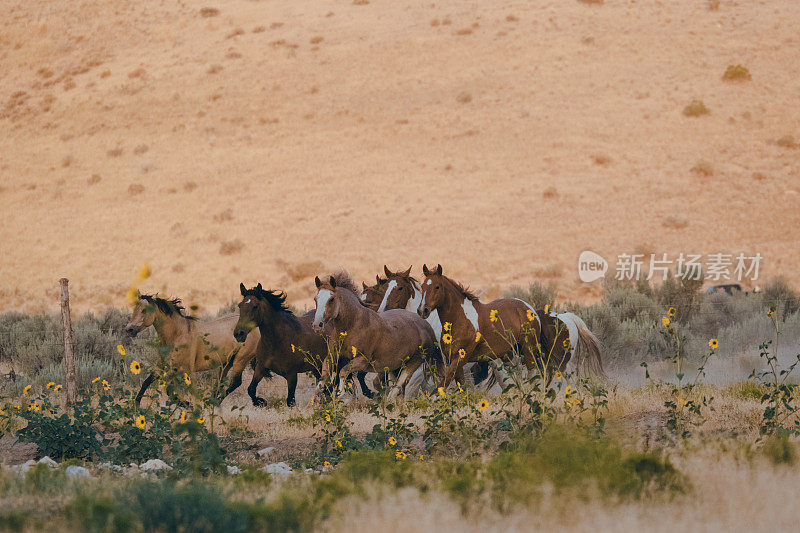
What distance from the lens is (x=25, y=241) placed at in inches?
1820

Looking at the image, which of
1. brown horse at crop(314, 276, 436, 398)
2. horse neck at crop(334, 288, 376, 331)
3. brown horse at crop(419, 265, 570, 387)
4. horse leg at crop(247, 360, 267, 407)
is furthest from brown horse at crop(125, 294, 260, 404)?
brown horse at crop(419, 265, 570, 387)

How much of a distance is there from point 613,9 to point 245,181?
2772 centimetres

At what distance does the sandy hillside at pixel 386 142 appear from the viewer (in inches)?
1700

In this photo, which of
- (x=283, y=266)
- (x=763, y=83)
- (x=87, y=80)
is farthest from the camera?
(x=87, y=80)

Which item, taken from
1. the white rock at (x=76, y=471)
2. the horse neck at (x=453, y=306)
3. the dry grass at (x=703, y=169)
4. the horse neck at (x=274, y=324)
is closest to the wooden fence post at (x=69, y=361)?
the horse neck at (x=274, y=324)

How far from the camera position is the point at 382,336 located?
40.0 feet

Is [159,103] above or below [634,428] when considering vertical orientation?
below

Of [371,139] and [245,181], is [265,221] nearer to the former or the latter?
[245,181]

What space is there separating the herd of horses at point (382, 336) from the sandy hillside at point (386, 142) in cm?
2584

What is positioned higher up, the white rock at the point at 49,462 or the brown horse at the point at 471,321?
the white rock at the point at 49,462

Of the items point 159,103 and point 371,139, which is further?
point 159,103

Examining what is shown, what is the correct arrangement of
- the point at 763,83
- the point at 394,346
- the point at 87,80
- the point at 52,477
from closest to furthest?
the point at 52,477, the point at 394,346, the point at 763,83, the point at 87,80

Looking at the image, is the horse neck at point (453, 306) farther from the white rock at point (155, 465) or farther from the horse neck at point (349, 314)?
the white rock at point (155, 465)

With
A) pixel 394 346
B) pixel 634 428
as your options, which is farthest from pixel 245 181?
pixel 634 428
